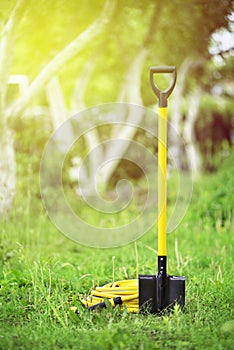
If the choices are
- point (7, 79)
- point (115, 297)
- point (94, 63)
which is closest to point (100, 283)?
point (115, 297)

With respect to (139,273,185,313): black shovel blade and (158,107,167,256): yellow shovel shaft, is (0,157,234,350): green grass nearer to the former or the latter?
(139,273,185,313): black shovel blade

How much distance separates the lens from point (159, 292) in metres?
3.45

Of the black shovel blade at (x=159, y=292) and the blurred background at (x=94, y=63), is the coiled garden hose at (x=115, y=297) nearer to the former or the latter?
the black shovel blade at (x=159, y=292)

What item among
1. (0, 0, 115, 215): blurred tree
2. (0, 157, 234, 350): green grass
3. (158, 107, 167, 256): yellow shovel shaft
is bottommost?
(0, 157, 234, 350): green grass

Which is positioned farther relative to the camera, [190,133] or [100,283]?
[190,133]

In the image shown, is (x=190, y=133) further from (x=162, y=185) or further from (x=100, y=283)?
(x=162, y=185)

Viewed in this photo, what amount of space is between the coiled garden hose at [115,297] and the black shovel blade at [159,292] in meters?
0.07

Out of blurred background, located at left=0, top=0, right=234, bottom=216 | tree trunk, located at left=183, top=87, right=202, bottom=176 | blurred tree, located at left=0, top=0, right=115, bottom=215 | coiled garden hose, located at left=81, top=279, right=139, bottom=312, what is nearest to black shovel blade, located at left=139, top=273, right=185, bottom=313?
coiled garden hose, located at left=81, top=279, right=139, bottom=312

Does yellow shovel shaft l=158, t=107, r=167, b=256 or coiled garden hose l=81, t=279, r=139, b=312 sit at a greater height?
yellow shovel shaft l=158, t=107, r=167, b=256

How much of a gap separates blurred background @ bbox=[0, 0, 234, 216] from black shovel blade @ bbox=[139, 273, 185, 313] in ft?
6.57

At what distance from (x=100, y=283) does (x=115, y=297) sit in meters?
0.61

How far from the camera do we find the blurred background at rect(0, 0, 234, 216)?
6289 millimetres

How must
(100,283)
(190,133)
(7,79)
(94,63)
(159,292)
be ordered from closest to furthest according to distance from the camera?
(159,292) → (100,283) → (7,79) → (94,63) → (190,133)

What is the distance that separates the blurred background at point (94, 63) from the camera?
6289 mm
